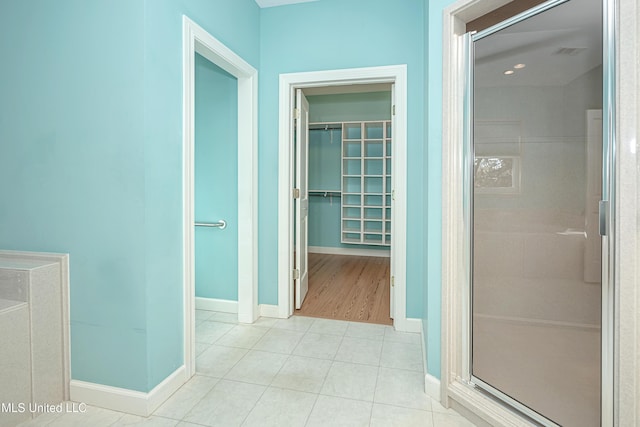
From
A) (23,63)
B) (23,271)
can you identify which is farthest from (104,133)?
(23,271)

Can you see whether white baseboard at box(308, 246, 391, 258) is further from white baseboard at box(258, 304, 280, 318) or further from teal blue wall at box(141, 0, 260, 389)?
teal blue wall at box(141, 0, 260, 389)

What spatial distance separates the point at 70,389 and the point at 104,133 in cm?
142

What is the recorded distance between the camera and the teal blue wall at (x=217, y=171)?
2855mm

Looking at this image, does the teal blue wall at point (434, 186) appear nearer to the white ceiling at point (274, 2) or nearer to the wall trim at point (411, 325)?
the wall trim at point (411, 325)

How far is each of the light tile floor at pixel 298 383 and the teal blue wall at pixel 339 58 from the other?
463mm

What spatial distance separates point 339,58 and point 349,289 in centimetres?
249

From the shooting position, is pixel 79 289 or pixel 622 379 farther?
pixel 79 289

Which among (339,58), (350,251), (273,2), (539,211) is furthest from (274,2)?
(350,251)

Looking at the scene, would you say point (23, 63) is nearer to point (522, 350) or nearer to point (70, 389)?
point (70, 389)

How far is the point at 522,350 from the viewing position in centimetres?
156

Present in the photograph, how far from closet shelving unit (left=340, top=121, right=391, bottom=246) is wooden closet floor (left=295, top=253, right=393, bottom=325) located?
0.49 meters

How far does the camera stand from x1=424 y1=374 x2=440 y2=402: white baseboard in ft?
5.80

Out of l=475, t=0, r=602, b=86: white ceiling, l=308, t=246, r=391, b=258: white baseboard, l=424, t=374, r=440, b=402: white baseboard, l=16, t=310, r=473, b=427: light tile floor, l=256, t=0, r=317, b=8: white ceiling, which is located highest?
l=256, t=0, r=317, b=8: white ceiling

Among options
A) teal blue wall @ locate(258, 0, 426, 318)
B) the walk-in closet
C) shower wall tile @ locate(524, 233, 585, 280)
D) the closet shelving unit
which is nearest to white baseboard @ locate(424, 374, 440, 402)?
shower wall tile @ locate(524, 233, 585, 280)
